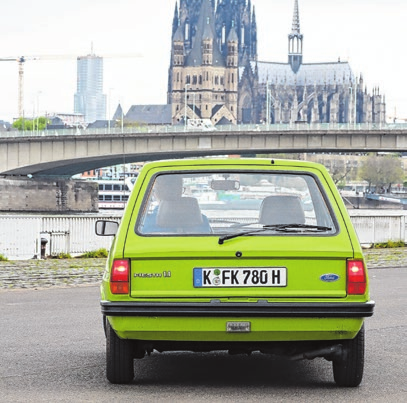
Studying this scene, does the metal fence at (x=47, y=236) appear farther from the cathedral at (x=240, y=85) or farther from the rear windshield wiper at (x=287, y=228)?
the cathedral at (x=240, y=85)

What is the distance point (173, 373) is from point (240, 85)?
184 metres

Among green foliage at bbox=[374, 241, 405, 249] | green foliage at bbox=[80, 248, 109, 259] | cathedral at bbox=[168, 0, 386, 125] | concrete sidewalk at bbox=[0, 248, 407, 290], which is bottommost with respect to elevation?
green foliage at bbox=[374, 241, 405, 249]

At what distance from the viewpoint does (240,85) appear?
623ft

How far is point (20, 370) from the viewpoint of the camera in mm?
6945

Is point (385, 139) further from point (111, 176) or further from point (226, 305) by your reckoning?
point (111, 176)

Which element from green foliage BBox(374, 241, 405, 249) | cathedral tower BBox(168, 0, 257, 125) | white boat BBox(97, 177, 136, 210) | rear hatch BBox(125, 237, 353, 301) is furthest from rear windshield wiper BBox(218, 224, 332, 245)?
cathedral tower BBox(168, 0, 257, 125)

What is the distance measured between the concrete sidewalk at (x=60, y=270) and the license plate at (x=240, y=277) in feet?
27.6

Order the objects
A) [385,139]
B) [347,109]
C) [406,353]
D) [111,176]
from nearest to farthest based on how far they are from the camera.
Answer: [406,353] → [385,139] → [111,176] → [347,109]

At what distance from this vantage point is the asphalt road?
6055mm

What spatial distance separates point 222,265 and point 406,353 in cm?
241

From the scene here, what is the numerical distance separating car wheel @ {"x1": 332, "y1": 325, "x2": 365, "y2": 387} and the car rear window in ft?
2.09

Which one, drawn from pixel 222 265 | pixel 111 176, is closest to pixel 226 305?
pixel 222 265

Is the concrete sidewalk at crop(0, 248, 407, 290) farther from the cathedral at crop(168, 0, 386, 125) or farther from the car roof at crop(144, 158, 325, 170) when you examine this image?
the cathedral at crop(168, 0, 386, 125)

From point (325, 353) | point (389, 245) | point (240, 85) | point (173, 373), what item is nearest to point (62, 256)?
point (389, 245)
